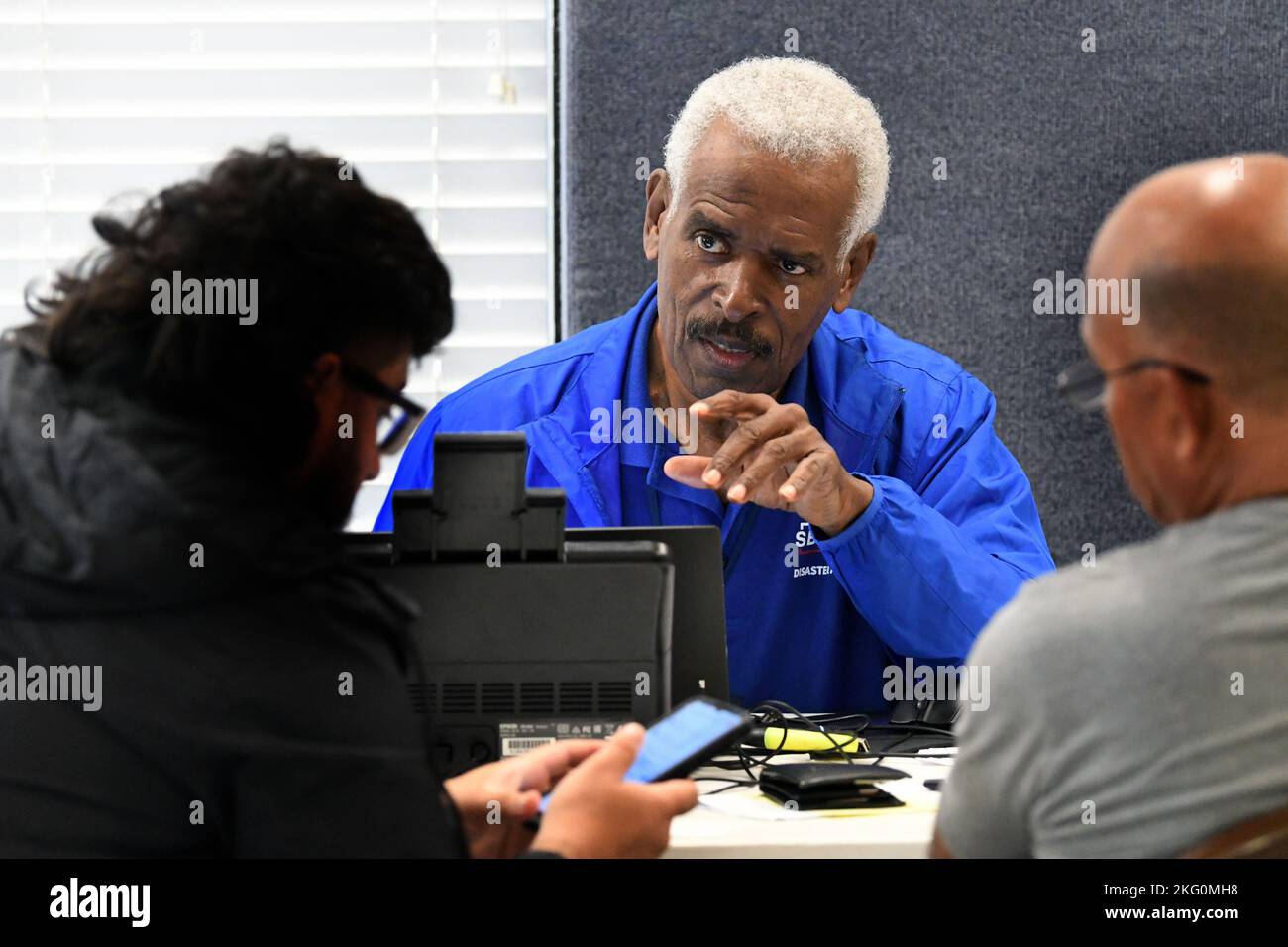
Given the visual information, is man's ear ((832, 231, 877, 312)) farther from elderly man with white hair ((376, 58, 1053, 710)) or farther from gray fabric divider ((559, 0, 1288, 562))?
gray fabric divider ((559, 0, 1288, 562))

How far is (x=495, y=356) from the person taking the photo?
2.38m

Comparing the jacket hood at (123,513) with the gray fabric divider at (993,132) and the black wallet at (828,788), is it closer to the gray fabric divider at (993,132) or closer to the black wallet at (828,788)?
the black wallet at (828,788)

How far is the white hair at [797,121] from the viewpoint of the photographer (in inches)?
63.5

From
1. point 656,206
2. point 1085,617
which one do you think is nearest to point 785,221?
point 656,206

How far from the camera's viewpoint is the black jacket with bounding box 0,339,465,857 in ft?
2.57

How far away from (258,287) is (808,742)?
31.1 inches

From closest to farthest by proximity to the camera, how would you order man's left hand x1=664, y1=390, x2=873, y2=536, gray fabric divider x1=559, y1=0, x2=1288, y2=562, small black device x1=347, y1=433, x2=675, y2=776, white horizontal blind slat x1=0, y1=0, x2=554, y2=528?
small black device x1=347, y1=433, x2=675, y2=776 → man's left hand x1=664, y1=390, x2=873, y2=536 → gray fabric divider x1=559, y1=0, x2=1288, y2=562 → white horizontal blind slat x1=0, y1=0, x2=554, y2=528

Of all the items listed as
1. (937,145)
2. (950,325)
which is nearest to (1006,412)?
(950,325)

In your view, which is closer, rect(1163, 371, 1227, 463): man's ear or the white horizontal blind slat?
rect(1163, 371, 1227, 463): man's ear

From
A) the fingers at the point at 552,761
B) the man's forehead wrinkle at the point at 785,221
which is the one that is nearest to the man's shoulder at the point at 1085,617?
the fingers at the point at 552,761

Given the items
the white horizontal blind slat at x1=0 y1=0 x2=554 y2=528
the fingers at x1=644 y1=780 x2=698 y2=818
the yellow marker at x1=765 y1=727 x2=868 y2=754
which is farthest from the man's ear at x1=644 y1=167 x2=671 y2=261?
the fingers at x1=644 y1=780 x2=698 y2=818

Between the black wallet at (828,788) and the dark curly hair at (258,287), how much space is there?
538 mm

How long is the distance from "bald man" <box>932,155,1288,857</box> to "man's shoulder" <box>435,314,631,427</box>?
1080 millimetres
